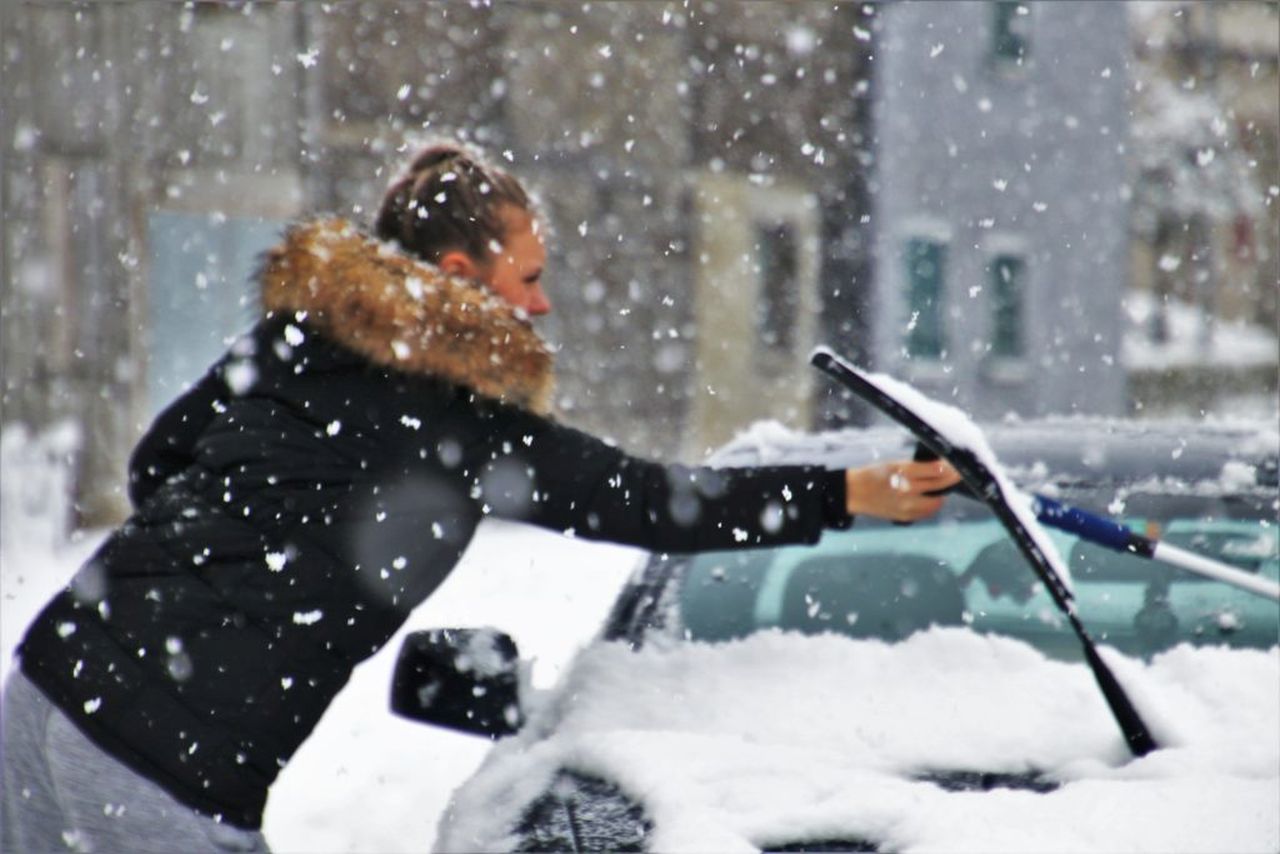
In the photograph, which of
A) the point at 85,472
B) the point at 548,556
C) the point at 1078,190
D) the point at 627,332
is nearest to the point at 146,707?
the point at 548,556

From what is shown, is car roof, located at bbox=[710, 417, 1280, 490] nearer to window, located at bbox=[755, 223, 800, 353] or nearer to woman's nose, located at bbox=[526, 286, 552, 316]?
woman's nose, located at bbox=[526, 286, 552, 316]

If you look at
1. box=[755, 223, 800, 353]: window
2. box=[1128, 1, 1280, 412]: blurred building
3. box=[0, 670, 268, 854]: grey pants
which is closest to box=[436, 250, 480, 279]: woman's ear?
box=[0, 670, 268, 854]: grey pants

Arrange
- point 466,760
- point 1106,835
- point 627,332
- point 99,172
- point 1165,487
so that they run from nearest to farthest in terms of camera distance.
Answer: point 1106,835
point 1165,487
point 466,760
point 99,172
point 627,332

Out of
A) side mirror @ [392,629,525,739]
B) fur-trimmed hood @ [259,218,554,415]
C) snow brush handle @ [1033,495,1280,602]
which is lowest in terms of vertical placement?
side mirror @ [392,629,525,739]

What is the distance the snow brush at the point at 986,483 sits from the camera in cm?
220

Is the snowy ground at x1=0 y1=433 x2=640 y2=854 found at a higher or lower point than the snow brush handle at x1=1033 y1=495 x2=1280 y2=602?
lower

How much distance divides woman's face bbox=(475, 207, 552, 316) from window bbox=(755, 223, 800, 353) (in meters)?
13.4

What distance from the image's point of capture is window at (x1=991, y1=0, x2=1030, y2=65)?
15.5 metres

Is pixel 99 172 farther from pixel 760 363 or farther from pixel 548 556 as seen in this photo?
pixel 760 363

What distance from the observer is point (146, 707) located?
1.85m

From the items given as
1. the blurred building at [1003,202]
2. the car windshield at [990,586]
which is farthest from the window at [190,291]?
the car windshield at [990,586]

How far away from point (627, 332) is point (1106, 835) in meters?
13.1

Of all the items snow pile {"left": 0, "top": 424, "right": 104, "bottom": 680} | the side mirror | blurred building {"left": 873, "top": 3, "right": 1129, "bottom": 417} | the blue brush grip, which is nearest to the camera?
the side mirror

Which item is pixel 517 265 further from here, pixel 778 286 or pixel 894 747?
pixel 778 286
